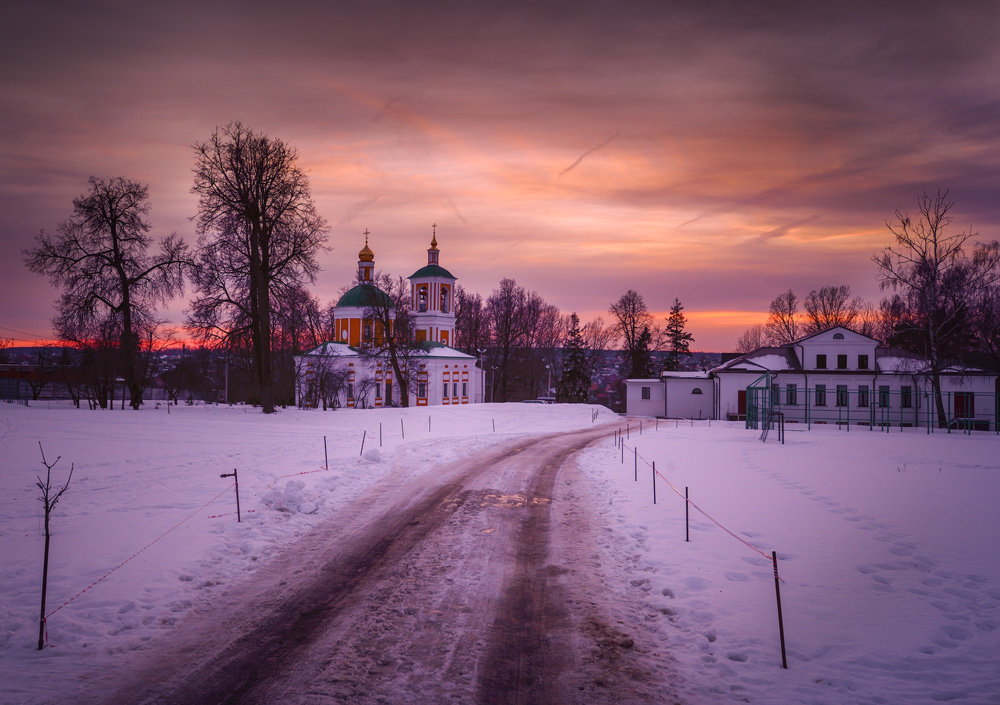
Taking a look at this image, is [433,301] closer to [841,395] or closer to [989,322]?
[841,395]

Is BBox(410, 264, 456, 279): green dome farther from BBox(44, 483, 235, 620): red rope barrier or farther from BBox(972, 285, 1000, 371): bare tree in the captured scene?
BBox(44, 483, 235, 620): red rope barrier

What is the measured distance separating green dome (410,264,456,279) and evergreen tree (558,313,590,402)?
57.4 ft

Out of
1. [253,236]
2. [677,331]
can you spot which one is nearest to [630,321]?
[677,331]

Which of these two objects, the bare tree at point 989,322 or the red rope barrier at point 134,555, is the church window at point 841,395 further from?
the red rope barrier at point 134,555

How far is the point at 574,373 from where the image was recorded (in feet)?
239

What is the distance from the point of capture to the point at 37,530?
1142 cm

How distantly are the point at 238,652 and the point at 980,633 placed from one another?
9.63 meters

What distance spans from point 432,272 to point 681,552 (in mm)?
65801

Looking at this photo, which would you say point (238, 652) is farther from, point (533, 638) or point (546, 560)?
point (546, 560)

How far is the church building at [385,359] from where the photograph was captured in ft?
186

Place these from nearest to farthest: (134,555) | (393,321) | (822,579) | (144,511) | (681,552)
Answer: (822,579), (134,555), (681,552), (144,511), (393,321)

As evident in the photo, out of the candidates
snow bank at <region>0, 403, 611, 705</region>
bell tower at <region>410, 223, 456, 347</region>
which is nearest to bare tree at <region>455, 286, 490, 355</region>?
bell tower at <region>410, 223, 456, 347</region>

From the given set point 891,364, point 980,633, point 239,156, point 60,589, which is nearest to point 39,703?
point 60,589

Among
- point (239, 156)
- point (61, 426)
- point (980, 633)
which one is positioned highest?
point (239, 156)
